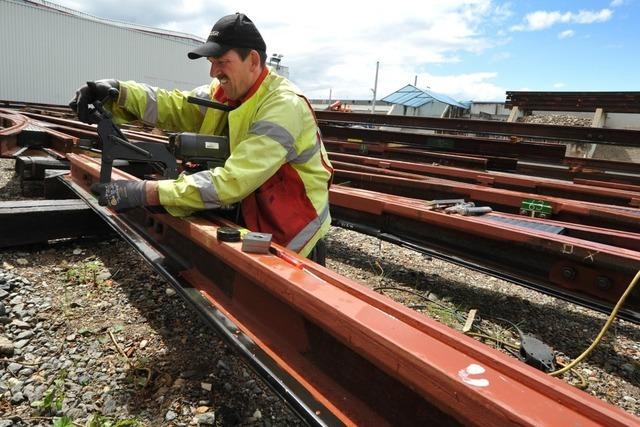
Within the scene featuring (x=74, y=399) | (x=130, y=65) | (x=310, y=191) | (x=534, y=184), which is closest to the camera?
(x=74, y=399)

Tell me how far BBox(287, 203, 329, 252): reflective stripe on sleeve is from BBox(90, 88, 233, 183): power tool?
1.93 feet

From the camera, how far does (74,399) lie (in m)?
1.77

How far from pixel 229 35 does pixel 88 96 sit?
985 mm

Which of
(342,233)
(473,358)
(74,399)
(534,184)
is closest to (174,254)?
(74,399)

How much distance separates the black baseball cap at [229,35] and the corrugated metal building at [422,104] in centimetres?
2388

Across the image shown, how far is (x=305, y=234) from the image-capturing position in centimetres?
227

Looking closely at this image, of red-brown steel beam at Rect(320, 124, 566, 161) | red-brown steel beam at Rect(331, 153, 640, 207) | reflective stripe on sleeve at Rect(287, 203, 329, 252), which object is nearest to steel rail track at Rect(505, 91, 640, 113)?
red-brown steel beam at Rect(320, 124, 566, 161)

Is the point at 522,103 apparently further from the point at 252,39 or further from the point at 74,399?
the point at 74,399

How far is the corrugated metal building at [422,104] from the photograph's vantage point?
82.7 ft

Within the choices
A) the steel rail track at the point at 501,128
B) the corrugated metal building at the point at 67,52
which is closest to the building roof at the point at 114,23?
the corrugated metal building at the point at 67,52

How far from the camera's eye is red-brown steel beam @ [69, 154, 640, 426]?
3.01 ft

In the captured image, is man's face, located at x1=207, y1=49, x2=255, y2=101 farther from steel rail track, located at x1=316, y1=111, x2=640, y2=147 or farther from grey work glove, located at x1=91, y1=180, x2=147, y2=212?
steel rail track, located at x1=316, y1=111, x2=640, y2=147

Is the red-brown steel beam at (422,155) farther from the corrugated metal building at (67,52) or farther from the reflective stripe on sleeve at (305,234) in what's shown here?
the corrugated metal building at (67,52)

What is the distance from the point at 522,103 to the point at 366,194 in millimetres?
13076
